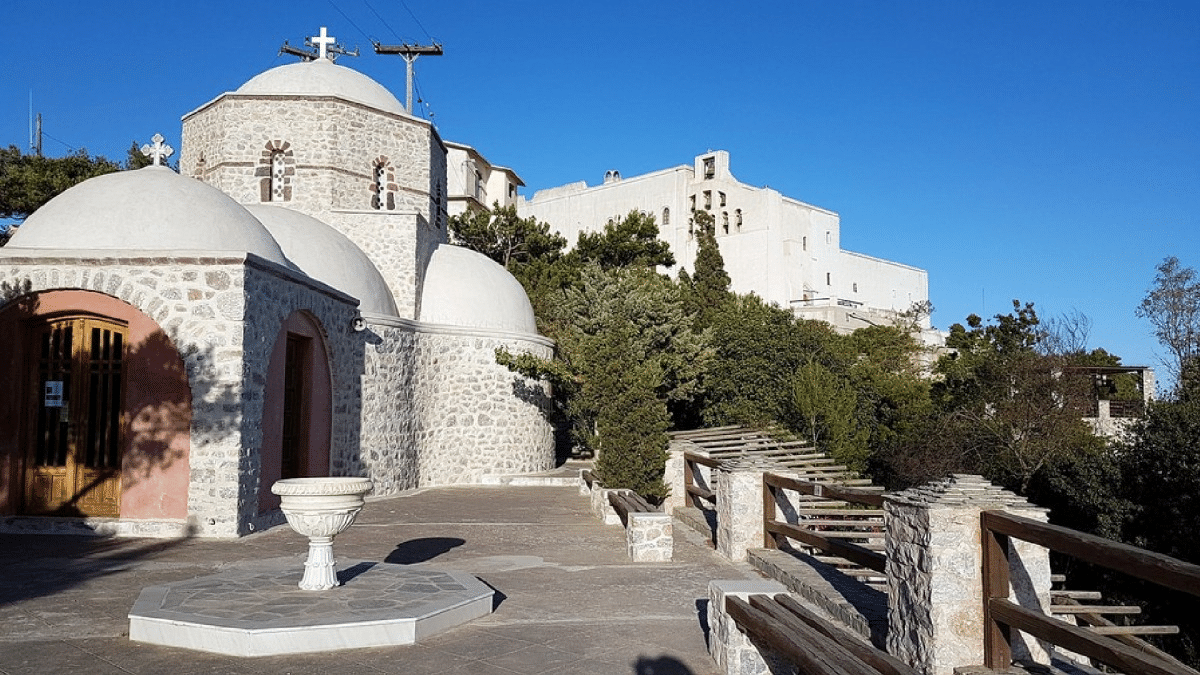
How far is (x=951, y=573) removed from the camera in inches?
165

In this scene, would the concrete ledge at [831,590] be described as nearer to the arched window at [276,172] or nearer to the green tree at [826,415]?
the green tree at [826,415]

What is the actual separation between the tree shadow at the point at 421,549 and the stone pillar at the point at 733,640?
4.20m

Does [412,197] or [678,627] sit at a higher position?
[412,197]

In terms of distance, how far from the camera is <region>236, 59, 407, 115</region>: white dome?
61.9 ft

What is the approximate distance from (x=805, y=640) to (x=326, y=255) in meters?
13.3

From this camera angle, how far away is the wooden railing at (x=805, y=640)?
342 centimetres

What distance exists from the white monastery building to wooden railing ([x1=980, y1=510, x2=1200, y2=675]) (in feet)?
136

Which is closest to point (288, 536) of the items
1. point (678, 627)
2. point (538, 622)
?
point (538, 622)

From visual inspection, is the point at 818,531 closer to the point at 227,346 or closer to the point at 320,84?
the point at 227,346

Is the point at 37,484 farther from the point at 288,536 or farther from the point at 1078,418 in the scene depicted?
the point at 1078,418

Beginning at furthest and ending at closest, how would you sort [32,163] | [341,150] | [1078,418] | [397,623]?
[32,163]
[1078,418]
[341,150]
[397,623]

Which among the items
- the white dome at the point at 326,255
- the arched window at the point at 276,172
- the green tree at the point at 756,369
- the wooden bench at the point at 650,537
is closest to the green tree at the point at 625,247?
the green tree at the point at 756,369

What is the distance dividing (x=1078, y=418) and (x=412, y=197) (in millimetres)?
20089

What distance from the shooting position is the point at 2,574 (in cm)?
762
